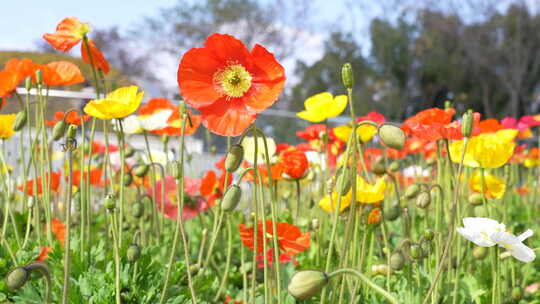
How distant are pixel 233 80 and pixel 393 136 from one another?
9.9 inches

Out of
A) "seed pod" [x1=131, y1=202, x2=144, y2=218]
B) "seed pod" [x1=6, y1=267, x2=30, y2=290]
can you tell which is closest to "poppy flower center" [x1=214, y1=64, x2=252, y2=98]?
"seed pod" [x1=6, y1=267, x2=30, y2=290]

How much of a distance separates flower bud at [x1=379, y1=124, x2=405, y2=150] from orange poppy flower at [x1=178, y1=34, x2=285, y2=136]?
0.16m

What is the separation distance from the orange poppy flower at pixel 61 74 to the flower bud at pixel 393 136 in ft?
2.78

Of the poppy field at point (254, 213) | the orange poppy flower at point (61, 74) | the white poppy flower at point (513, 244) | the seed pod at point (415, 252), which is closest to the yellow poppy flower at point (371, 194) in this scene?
the poppy field at point (254, 213)

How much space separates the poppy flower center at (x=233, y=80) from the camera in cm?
92

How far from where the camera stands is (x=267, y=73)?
0.89m

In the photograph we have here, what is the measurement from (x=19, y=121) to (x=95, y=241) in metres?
0.49

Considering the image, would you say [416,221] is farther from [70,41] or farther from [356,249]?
[70,41]

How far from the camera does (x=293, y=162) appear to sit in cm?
148

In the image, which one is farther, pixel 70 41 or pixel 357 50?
pixel 357 50

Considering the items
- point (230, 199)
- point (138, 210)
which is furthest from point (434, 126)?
point (138, 210)

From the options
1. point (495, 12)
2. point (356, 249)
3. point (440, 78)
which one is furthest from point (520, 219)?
point (440, 78)

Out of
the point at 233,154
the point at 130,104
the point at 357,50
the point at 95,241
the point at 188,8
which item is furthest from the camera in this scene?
the point at 188,8

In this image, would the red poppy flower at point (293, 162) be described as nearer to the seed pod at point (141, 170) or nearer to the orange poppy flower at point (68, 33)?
the seed pod at point (141, 170)
